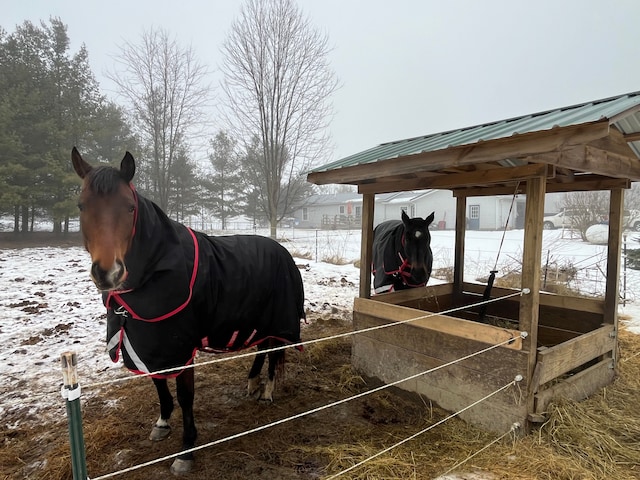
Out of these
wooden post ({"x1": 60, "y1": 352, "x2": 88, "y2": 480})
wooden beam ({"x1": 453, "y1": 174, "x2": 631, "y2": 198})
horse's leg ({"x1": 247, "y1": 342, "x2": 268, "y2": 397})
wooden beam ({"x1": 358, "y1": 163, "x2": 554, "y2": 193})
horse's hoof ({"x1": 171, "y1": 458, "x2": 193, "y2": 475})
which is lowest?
horse's hoof ({"x1": 171, "y1": 458, "x2": 193, "y2": 475})

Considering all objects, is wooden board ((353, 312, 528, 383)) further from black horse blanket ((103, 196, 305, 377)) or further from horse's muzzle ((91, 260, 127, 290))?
horse's muzzle ((91, 260, 127, 290))

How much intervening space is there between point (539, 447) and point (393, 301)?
6.53 ft

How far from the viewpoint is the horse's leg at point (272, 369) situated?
10.8 feet

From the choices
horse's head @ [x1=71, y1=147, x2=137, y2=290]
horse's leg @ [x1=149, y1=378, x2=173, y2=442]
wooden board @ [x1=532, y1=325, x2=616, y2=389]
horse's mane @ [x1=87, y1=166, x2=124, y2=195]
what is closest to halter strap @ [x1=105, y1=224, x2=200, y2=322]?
horse's head @ [x1=71, y1=147, x2=137, y2=290]

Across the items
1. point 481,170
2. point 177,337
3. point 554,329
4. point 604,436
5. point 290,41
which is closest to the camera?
point 177,337

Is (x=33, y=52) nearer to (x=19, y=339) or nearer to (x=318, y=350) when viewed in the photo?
(x=19, y=339)

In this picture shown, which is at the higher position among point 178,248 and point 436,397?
point 178,248

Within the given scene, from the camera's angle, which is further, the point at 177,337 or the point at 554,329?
the point at 554,329

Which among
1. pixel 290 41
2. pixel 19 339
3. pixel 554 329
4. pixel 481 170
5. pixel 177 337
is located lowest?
pixel 19 339

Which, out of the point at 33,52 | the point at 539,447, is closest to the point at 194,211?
the point at 33,52

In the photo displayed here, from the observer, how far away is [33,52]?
15.4 m

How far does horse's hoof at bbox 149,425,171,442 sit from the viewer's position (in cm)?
262

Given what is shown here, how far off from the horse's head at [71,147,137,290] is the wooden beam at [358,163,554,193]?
2.30 metres

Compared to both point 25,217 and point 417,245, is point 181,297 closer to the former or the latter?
point 417,245
